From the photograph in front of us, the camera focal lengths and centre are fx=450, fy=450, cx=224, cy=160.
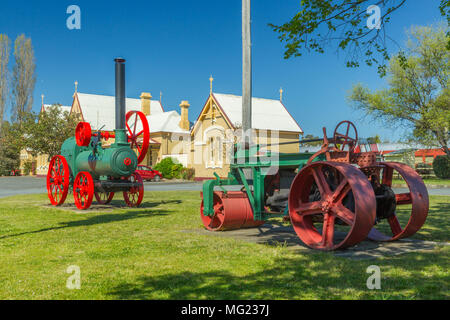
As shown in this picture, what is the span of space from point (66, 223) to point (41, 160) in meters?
46.5

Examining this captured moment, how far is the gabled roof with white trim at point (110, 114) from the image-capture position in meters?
42.3

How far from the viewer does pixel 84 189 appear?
1240 cm

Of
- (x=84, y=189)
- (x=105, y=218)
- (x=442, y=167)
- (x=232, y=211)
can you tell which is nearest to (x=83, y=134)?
(x=84, y=189)

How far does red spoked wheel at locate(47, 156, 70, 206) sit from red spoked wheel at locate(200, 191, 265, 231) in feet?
20.4

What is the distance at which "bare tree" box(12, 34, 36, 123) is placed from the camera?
50.8 meters

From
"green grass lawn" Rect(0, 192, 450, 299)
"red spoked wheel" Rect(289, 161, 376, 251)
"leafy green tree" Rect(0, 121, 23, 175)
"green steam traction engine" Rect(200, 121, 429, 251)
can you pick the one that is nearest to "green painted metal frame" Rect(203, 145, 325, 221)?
"green steam traction engine" Rect(200, 121, 429, 251)

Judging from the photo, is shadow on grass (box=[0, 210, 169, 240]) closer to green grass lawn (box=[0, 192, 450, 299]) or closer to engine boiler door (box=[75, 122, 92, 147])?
green grass lawn (box=[0, 192, 450, 299])

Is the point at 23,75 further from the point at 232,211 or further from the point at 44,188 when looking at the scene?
the point at 232,211

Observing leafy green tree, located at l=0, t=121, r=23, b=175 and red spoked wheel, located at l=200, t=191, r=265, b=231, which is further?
leafy green tree, located at l=0, t=121, r=23, b=175

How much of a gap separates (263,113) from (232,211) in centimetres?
2861

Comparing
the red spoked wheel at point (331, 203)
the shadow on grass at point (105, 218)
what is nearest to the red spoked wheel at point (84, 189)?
the shadow on grass at point (105, 218)

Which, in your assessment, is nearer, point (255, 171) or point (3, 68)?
point (255, 171)

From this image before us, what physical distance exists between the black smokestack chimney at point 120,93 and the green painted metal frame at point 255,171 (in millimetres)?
5171
